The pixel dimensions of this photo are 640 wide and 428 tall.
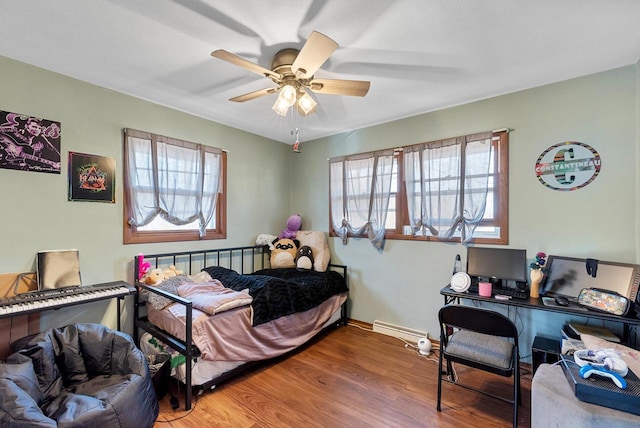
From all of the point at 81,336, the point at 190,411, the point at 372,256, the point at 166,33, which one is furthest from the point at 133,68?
the point at 372,256

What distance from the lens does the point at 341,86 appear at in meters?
1.89

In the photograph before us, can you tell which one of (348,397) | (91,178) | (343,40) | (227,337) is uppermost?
(343,40)

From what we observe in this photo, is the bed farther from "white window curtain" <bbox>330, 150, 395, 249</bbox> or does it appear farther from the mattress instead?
"white window curtain" <bbox>330, 150, 395, 249</bbox>

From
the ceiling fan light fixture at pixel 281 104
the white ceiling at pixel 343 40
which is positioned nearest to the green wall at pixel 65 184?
the white ceiling at pixel 343 40

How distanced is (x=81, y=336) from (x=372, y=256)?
106 inches

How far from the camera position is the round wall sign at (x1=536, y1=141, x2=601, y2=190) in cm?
219

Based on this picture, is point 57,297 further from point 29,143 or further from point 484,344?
point 484,344

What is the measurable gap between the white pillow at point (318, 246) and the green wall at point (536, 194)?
0.44 metres

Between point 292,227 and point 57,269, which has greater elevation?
point 292,227

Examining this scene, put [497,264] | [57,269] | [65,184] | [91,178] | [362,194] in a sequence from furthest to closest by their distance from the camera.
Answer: [362,194]
[497,264]
[91,178]
[65,184]
[57,269]

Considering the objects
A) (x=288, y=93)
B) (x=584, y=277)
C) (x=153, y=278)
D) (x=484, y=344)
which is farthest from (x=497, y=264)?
(x=153, y=278)

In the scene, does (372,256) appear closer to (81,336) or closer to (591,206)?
(591,206)

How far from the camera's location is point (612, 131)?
212 centimetres

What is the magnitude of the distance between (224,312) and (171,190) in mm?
1438
